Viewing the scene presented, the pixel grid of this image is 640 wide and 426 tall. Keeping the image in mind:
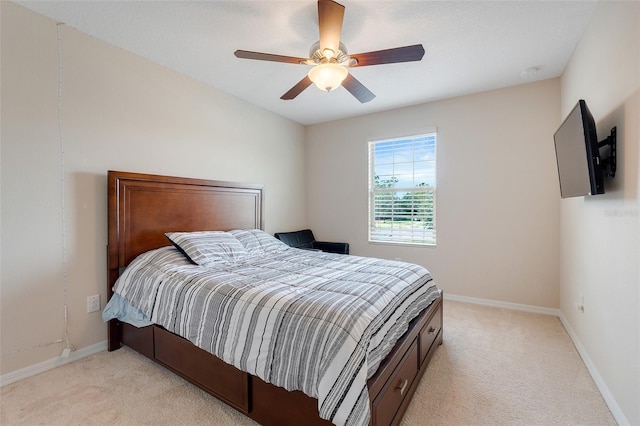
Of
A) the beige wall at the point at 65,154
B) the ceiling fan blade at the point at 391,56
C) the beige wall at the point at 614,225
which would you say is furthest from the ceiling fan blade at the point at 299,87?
the beige wall at the point at 614,225

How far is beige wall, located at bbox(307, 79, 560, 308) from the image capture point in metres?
3.18

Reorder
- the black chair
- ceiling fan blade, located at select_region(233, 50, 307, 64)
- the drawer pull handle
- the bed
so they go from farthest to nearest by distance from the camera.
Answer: the black chair
ceiling fan blade, located at select_region(233, 50, 307, 64)
the drawer pull handle
the bed

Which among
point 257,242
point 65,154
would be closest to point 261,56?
point 65,154

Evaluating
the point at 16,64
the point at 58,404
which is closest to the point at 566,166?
the point at 58,404

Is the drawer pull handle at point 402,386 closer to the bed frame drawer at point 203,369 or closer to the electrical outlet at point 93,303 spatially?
the bed frame drawer at point 203,369

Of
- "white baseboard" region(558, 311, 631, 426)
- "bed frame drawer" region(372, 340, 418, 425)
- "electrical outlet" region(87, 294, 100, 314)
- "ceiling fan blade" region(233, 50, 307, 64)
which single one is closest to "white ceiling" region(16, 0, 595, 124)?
"ceiling fan blade" region(233, 50, 307, 64)

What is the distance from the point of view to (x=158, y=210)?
274cm

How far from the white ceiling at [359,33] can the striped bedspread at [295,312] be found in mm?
1861

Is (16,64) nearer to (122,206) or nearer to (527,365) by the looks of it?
(122,206)

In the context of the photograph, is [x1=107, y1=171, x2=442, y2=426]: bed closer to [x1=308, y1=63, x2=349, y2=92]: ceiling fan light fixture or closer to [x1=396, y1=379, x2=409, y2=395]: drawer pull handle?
[x1=396, y1=379, x2=409, y2=395]: drawer pull handle

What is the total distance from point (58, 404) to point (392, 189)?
3944 millimetres

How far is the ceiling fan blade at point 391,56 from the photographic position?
1.80 meters

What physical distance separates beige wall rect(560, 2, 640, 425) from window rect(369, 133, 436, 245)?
1.62m

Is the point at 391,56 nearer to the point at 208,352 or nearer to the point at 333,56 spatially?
the point at 333,56
